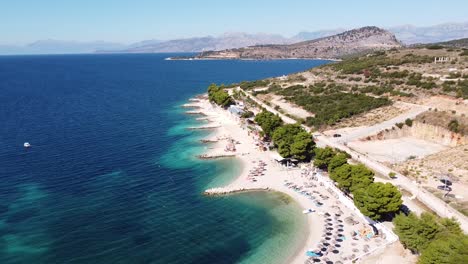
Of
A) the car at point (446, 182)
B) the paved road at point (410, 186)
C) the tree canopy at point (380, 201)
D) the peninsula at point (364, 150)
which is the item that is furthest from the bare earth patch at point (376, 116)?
the tree canopy at point (380, 201)

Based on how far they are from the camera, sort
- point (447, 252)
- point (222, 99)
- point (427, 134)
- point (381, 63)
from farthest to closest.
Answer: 1. point (381, 63)
2. point (222, 99)
3. point (427, 134)
4. point (447, 252)

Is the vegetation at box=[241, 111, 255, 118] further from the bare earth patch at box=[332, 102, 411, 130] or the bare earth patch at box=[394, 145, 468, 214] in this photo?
the bare earth patch at box=[394, 145, 468, 214]

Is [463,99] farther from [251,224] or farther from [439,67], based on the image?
[251,224]

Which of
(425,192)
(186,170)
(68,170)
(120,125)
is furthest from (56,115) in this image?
(425,192)

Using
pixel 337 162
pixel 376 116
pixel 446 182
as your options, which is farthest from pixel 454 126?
pixel 337 162

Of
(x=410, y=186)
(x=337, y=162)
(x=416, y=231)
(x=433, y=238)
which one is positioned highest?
(x=337, y=162)

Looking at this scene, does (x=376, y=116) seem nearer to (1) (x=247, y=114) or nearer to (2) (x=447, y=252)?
(1) (x=247, y=114)
